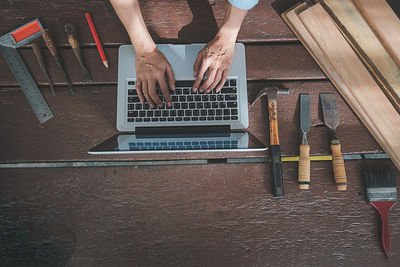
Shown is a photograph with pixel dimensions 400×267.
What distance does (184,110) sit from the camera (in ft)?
2.84

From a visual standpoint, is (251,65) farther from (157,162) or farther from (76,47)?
(76,47)

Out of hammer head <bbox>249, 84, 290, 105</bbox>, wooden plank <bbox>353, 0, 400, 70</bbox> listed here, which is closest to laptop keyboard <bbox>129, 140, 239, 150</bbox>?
hammer head <bbox>249, 84, 290, 105</bbox>

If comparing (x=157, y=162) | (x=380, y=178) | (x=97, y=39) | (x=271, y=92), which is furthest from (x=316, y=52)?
(x=97, y=39)

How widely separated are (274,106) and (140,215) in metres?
0.63

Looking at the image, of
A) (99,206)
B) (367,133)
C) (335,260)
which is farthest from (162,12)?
(335,260)

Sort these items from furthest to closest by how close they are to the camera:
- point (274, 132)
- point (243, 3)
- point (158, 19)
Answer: point (158, 19)
point (274, 132)
point (243, 3)

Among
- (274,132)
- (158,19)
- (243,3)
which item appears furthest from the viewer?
(158,19)

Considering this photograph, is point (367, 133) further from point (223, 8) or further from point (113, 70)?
point (113, 70)

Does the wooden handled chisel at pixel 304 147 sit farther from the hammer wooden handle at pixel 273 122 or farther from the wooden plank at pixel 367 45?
the wooden plank at pixel 367 45

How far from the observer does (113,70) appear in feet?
3.06

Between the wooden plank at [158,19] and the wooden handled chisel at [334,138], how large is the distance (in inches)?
11.4

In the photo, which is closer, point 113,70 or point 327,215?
point 327,215

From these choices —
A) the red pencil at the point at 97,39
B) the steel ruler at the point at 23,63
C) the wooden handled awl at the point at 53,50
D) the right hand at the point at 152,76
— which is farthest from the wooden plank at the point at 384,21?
the steel ruler at the point at 23,63

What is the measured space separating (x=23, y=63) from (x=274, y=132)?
1.01 metres
